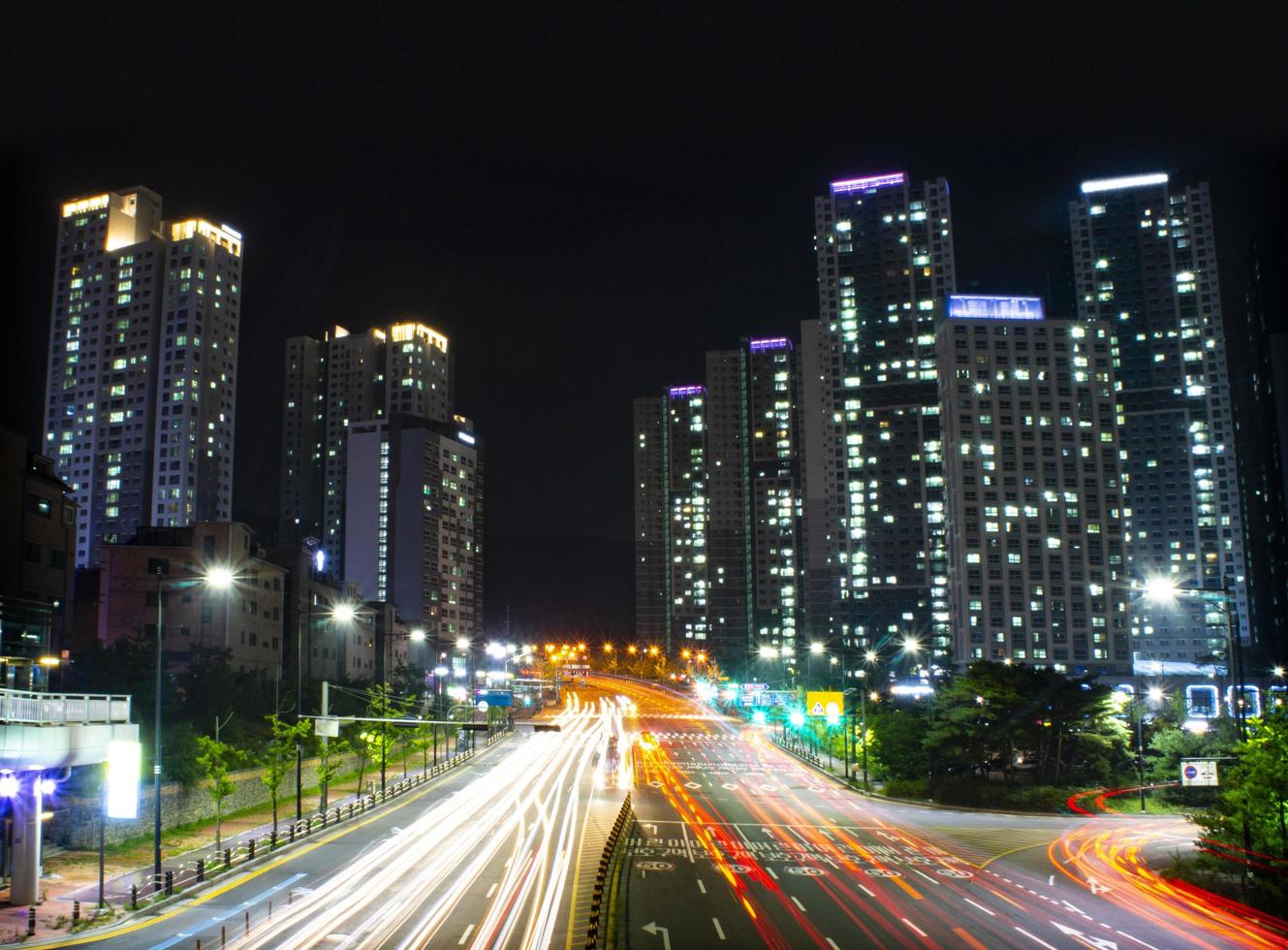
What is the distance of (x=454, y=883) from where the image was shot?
1591 inches

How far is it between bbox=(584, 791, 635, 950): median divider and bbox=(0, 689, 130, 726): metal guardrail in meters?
18.2

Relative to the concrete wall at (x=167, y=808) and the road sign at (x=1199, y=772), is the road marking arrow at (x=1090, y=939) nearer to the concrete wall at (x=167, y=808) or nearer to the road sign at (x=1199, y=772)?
the road sign at (x=1199, y=772)

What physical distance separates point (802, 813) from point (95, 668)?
43601 mm

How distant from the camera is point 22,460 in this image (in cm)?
6262

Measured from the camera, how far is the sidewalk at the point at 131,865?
114ft

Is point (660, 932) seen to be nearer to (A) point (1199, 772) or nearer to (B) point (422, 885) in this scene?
(B) point (422, 885)

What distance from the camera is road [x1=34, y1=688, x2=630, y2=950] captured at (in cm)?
3206

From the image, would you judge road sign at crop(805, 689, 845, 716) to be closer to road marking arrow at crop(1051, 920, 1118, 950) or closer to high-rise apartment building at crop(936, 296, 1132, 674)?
road marking arrow at crop(1051, 920, 1118, 950)

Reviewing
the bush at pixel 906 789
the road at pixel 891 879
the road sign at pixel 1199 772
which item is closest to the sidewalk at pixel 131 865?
the road at pixel 891 879

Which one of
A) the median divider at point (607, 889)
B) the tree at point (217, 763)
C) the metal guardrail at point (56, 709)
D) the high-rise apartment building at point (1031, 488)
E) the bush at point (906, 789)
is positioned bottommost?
the bush at point (906, 789)

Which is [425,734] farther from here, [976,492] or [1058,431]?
[1058,431]

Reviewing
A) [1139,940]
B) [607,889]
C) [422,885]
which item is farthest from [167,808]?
[1139,940]

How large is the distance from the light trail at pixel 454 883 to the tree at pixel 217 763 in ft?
28.2

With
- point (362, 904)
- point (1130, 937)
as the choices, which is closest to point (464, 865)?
point (362, 904)
